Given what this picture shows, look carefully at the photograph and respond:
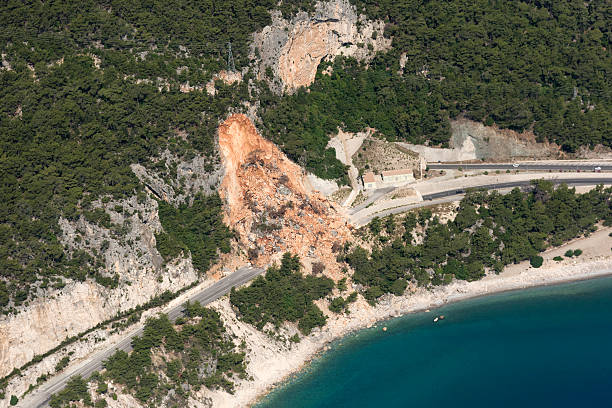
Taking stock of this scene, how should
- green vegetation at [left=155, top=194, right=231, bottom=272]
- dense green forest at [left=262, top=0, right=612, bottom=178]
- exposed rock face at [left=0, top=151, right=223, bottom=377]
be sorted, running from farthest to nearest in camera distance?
dense green forest at [left=262, top=0, right=612, bottom=178]
green vegetation at [left=155, top=194, right=231, bottom=272]
exposed rock face at [left=0, top=151, right=223, bottom=377]

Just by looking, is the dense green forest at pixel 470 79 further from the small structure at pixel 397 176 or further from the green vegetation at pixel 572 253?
the green vegetation at pixel 572 253

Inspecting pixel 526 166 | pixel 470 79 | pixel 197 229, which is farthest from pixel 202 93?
pixel 526 166

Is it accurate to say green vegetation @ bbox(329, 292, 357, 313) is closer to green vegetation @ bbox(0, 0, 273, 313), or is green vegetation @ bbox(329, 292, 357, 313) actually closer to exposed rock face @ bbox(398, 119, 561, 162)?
green vegetation @ bbox(0, 0, 273, 313)

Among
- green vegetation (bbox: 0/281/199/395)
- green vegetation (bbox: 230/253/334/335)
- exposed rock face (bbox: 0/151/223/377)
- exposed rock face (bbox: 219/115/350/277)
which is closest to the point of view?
green vegetation (bbox: 0/281/199/395)

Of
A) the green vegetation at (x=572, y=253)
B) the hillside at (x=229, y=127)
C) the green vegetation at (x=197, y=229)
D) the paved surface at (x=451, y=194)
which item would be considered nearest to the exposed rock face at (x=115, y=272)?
the hillside at (x=229, y=127)

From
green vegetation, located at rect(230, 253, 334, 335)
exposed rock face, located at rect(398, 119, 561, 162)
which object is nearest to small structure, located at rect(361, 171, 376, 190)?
exposed rock face, located at rect(398, 119, 561, 162)

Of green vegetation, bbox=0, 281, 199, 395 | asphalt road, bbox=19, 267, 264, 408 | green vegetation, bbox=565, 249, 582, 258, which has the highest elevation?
green vegetation, bbox=0, 281, 199, 395

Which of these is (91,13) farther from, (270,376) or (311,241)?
(270,376)
